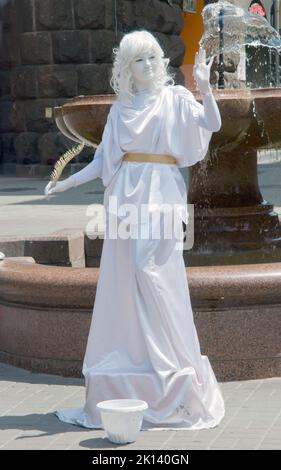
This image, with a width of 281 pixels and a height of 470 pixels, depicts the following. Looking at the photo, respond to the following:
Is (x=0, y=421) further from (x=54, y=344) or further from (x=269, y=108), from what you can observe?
(x=269, y=108)

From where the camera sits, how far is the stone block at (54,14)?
22.6 meters

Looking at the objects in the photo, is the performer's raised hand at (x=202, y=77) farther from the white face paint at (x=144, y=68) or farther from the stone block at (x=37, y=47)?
the stone block at (x=37, y=47)

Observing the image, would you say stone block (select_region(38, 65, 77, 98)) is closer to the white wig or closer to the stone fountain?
the stone fountain

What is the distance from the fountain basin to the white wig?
1318 mm

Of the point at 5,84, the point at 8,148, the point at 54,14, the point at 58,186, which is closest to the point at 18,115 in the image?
the point at 8,148

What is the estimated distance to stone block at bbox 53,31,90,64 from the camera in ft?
73.8

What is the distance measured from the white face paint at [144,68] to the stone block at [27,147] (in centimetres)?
1772

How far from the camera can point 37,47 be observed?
893 inches

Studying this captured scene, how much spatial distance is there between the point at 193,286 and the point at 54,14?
16.7 metres

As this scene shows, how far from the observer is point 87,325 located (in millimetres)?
6770

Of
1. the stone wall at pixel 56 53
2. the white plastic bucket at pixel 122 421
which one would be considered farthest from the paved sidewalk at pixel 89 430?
A: the stone wall at pixel 56 53

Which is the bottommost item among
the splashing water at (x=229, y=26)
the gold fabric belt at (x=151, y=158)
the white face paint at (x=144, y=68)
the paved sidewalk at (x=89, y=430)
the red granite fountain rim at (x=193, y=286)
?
the paved sidewalk at (x=89, y=430)

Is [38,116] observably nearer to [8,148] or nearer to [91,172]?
[8,148]

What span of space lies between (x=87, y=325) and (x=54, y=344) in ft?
0.80
